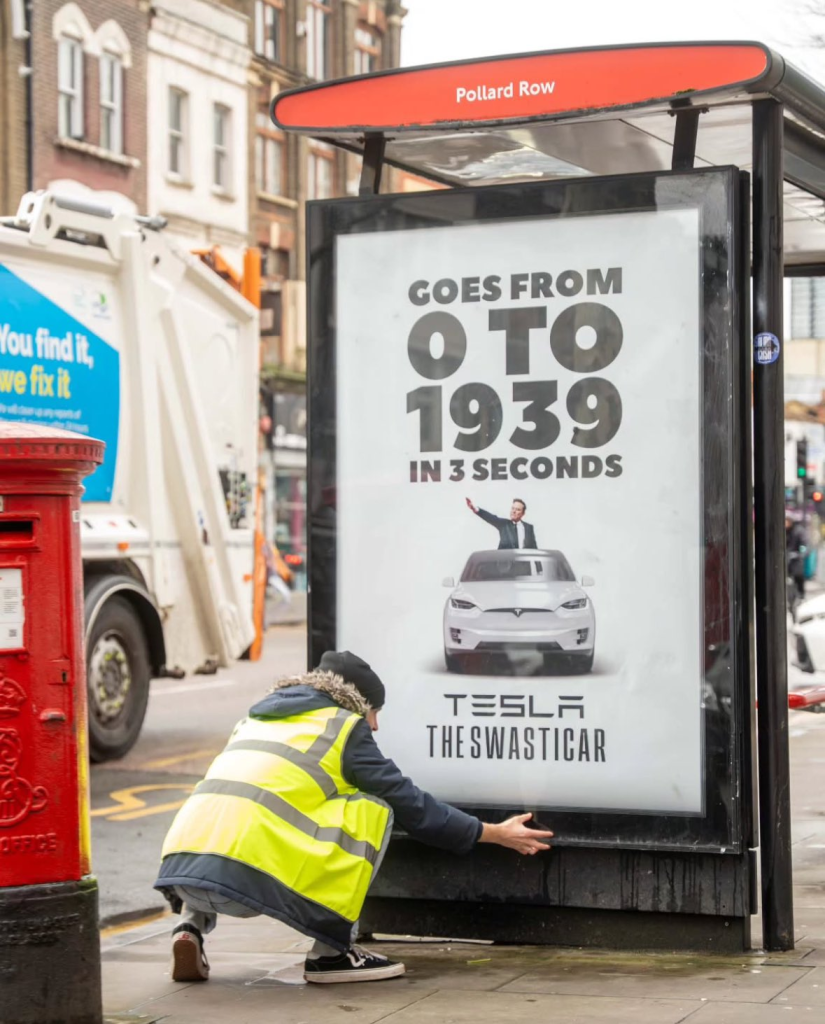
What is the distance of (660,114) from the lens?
579 cm

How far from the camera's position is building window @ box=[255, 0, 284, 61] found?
3838cm

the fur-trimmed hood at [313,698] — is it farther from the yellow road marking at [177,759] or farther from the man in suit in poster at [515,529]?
the yellow road marking at [177,759]

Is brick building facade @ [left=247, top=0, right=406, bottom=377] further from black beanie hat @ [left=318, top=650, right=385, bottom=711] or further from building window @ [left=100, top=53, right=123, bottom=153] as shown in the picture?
black beanie hat @ [left=318, top=650, right=385, bottom=711]

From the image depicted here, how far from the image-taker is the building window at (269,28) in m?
38.4

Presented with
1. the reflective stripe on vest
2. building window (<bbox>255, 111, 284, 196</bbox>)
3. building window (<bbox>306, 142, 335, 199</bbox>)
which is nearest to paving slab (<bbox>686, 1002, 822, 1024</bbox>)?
the reflective stripe on vest

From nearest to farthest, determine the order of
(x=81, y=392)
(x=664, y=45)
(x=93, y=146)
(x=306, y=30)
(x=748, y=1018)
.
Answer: (x=748, y=1018) < (x=664, y=45) < (x=81, y=392) < (x=93, y=146) < (x=306, y=30)

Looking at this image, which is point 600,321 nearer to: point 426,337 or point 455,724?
point 426,337

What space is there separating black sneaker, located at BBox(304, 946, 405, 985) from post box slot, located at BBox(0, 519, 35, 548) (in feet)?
5.56

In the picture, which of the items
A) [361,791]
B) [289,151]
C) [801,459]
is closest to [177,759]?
[361,791]

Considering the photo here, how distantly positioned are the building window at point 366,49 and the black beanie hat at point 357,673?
39263mm

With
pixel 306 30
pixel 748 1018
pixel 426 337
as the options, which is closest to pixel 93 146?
pixel 306 30

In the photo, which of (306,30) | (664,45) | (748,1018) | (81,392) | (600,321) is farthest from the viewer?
(306,30)

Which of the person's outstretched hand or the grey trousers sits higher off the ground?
the person's outstretched hand

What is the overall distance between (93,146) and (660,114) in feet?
87.1
